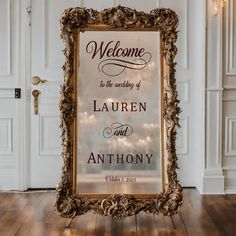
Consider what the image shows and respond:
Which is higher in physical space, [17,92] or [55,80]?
[55,80]

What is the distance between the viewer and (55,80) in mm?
4070

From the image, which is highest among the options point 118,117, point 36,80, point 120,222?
point 36,80

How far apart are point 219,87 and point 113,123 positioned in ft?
4.61

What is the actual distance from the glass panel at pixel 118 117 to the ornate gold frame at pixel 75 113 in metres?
0.05

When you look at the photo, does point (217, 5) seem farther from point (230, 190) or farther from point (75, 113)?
point (75, 113)

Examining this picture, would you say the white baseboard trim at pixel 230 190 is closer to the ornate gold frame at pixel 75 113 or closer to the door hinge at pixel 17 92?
the ornate gold frame at pixel 75 113

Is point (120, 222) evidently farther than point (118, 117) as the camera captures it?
Yes

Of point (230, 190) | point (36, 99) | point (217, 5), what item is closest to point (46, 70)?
point (36, 99)

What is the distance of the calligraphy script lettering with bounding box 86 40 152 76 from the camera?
2955 mm

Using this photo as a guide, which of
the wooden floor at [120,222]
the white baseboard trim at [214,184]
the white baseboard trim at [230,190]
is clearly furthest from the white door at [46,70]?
the white baseboard trim at [230,190]

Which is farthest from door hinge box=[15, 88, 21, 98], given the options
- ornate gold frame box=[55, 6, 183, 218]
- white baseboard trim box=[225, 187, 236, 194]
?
white baseboard trim box=[225, 187, 236, 194]

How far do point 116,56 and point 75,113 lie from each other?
0.48m

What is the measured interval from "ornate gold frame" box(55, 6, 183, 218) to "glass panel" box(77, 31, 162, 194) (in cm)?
5

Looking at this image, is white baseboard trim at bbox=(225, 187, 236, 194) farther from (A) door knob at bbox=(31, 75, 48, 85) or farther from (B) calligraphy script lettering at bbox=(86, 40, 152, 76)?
(A) door knob at bbox=(31, 75, 48, 85)
